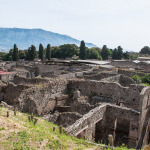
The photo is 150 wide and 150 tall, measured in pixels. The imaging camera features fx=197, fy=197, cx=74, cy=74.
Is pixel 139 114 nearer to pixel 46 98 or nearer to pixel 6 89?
pixel 46 98

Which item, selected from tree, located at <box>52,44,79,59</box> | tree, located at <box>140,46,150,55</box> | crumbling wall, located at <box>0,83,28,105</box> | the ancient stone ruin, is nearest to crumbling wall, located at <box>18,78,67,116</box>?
the ancient stone ruin

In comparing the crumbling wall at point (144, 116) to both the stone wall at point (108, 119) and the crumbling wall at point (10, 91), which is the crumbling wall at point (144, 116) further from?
the crumbling wall at point (10, 91)

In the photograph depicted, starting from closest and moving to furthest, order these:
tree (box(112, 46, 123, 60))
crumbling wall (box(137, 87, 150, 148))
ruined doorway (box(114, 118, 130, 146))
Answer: crumbling wall (box(137, 87, 150, 148))
ruined doorway (box(114, 118, 130, 146))
tree (box(112, 46, 123, 60))

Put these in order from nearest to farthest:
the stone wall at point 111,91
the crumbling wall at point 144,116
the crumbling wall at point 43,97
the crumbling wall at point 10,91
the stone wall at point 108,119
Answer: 1. the stone wall at point 108,119
2. the crumbling wall at point 43,97
3. the crumbling wall at point 144,116
4. the crumbling wall at point 10,91
5. the stone wall at point 111,91

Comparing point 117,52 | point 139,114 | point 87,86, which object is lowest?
point 139,114

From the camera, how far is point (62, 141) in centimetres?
743

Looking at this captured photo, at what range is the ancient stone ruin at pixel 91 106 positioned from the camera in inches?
462

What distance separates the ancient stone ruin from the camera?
1174cm

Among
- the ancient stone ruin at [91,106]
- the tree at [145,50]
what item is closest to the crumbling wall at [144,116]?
the ancient stone ruin at [91,106]

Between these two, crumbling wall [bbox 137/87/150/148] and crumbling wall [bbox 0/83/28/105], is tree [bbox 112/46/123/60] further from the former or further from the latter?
crumbling wall [bbox 0/83/28/105]

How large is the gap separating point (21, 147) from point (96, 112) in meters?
5.61

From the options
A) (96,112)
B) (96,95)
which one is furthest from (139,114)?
(96,95)

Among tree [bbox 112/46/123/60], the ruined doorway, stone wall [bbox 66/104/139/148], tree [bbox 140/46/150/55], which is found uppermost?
tree [bbox 140/46/150/55]

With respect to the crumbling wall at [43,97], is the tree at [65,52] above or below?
above
